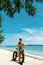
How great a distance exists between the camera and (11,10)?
1343cm

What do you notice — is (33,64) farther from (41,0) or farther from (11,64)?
(41,0)

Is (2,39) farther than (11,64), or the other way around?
(2,39)

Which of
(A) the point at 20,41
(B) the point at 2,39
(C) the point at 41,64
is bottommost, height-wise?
(C) the point at 41,64

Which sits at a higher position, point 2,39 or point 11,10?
point 2,39

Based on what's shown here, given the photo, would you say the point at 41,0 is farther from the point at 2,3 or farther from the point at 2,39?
the point at 2,39

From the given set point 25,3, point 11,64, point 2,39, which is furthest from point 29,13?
point 2,39

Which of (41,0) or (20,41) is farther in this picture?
(20,41)

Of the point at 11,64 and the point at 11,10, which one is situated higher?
the point at 11,10

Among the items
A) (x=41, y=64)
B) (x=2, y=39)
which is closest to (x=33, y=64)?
(x=41, y=64)

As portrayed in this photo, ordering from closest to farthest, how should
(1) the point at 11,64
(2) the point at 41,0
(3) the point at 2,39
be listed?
1. (2) the point at 41,0
2. (1) the point at 11,64
3. (3) the point at 2,39

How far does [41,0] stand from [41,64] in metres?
9.76

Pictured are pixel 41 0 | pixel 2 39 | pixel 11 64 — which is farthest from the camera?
pixel 2 39

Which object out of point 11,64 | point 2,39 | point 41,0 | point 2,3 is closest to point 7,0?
point 2,3

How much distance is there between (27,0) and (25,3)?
23 cm
